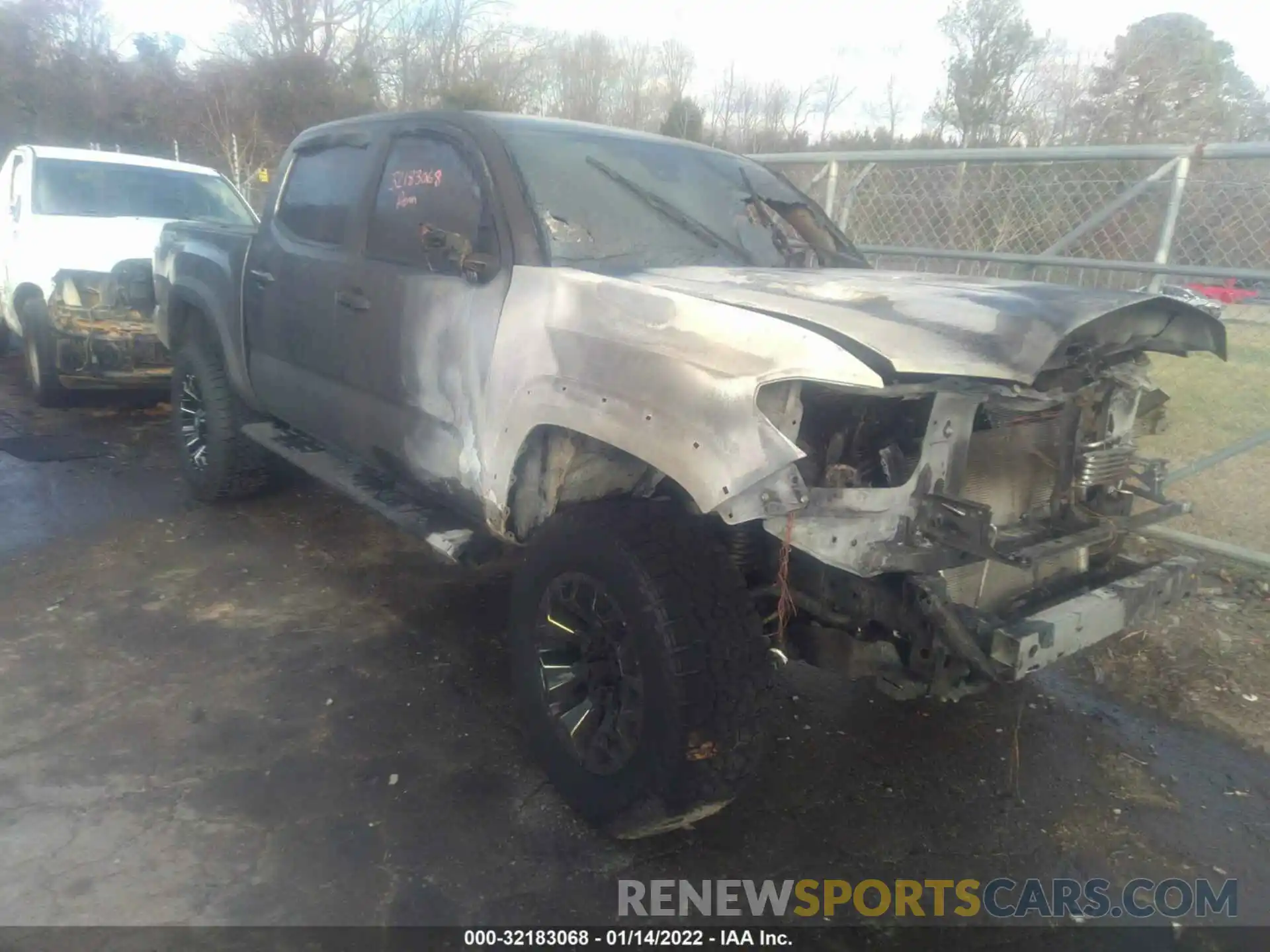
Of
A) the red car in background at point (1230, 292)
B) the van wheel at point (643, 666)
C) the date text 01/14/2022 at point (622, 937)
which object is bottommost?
the date text 01/14/2022 at point (622, 937)

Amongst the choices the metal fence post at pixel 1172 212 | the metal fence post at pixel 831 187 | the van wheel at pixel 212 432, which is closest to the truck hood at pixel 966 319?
the metal fence post at pixel 1172 212

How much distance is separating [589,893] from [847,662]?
0.96m

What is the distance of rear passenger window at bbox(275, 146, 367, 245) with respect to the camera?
12.8 feet

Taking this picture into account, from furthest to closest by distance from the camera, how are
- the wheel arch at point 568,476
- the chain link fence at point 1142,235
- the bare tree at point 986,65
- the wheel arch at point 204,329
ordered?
the bare tree at point 986,65
the wheel arch at point 204,329
the chain link fence at point 1142,235
the wheel arch at point 568,476

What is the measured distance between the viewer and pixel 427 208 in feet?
11.4

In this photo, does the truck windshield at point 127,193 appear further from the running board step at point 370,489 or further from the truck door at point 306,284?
the running board step at point 370,489

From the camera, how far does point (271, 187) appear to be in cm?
458

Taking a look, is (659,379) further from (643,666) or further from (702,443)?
(643,666)

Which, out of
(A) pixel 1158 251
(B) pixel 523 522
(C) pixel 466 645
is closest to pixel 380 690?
(C) pixel 466 645

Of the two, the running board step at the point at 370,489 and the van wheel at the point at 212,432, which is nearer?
the running board step at the point at 370,489

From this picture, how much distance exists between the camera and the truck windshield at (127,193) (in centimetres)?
700

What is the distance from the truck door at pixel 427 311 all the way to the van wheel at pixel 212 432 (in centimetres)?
151

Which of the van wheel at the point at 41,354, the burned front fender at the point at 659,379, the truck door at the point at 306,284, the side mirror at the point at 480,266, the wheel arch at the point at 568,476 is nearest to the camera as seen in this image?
the burned front fender at the point at 659,379

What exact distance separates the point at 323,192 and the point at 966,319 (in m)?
3.00
